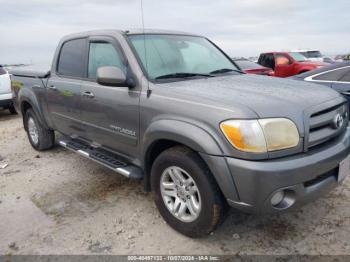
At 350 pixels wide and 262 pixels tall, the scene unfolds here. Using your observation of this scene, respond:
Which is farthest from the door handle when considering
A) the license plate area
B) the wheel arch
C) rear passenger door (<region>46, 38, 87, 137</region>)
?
the license plate area

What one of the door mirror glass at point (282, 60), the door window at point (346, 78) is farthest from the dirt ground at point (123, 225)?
the door mirror glass at point (282, 60)

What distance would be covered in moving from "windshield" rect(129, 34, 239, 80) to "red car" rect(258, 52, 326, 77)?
7.92m

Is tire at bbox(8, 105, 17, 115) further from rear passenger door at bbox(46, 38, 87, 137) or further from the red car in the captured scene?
the red car

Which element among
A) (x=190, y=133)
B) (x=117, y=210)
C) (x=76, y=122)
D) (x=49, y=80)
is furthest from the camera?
(x=49, y=80)

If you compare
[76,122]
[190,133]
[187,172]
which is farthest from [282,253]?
[76,122]

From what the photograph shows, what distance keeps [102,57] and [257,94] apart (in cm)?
186

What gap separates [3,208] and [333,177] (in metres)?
3.35

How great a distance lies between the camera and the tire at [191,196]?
2.52m

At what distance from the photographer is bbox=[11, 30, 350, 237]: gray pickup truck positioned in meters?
2.30

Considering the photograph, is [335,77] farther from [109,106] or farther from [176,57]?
[109,106]

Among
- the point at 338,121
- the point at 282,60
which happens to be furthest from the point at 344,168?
the point at 282,60

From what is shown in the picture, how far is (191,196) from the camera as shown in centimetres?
274

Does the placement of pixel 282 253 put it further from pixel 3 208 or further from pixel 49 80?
pixel 49 80

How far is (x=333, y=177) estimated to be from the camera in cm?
266
